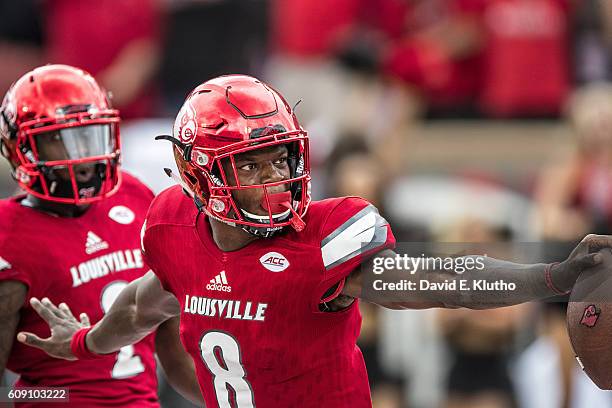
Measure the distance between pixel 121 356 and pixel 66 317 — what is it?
307mm

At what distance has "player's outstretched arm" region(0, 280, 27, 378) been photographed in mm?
4320

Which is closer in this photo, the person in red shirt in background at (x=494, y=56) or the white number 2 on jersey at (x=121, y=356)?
the white number 2 on jersey at (x=121, y=356)

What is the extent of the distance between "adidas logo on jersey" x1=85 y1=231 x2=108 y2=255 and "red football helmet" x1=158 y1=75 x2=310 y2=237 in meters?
0.64

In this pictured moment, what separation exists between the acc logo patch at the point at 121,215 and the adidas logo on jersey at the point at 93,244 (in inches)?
4.7

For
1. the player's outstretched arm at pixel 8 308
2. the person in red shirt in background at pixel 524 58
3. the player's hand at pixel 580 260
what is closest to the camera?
the player's hand at pixel 580 260

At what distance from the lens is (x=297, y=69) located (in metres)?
8.81

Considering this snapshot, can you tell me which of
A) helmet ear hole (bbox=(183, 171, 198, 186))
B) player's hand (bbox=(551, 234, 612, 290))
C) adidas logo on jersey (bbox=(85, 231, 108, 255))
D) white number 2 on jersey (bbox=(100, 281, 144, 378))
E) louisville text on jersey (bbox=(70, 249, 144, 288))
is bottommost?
white number 2 on jersey (bbox=(100, 281, 144, 378))

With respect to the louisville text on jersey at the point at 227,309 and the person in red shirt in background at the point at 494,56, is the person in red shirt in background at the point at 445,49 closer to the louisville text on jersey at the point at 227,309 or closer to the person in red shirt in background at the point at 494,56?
the person in red shirt in background at the point at 494,56

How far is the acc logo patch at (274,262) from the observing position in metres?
3.78

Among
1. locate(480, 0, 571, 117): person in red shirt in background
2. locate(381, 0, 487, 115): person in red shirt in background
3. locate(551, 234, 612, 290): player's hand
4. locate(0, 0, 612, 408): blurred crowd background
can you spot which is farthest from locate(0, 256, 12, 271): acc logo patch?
locate(480, 0, 571, 117): person in red shirt in background

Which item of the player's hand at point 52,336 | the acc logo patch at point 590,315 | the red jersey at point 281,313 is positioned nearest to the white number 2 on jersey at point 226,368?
the red jersey at point 281,313

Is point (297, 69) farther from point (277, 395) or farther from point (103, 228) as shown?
point (277, 395)

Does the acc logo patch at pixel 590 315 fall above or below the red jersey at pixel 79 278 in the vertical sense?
above

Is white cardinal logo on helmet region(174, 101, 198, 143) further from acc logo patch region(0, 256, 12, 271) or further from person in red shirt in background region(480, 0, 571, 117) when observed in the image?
person in red shirt in background region(480, 0, 571, 117)
